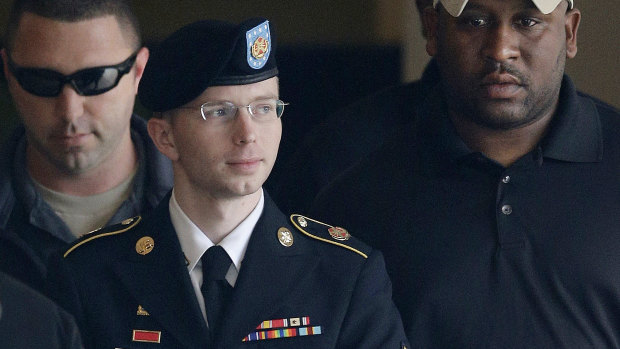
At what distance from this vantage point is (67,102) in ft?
6.15

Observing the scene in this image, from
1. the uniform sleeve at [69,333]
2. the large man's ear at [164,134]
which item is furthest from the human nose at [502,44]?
the uniform sleeve at [69,333]

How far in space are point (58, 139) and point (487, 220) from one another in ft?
2.15

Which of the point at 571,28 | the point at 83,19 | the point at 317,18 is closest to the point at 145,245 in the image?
the point at 83,19

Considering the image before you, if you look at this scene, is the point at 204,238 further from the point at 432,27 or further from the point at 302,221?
the point at 432,27

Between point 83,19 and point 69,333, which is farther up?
point 83,19

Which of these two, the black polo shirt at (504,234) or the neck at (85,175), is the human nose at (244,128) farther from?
the neck at (85,175)

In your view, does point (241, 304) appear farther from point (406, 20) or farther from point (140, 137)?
point (406, 20)

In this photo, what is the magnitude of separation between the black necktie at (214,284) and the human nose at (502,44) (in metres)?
0.44

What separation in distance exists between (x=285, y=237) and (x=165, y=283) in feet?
0.53

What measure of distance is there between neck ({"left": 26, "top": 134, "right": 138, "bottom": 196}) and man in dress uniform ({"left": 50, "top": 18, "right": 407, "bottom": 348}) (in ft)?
1.25

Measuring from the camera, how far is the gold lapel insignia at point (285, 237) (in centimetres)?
157

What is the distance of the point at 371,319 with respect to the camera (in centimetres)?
153

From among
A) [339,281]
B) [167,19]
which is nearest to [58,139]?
[339,281]

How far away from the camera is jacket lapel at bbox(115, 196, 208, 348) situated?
1.50 m
